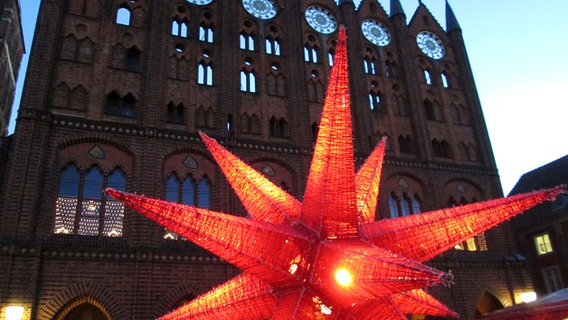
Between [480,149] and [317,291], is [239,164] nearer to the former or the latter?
[317,291]

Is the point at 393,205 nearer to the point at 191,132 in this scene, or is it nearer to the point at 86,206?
the point at 191,132

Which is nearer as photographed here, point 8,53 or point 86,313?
point 86,313

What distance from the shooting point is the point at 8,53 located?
27.0m

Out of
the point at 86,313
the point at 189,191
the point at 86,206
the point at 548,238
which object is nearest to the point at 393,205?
the point at 189,191

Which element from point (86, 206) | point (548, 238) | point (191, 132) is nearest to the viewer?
point (86, 206)

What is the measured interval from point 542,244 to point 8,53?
31.9 meters

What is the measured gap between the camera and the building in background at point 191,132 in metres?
14.6

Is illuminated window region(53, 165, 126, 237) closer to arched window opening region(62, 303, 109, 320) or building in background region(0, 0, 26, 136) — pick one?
arched window opening region(62, 303, 109, 320)

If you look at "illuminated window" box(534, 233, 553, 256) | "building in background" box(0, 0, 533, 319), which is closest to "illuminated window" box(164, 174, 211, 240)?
"building in background" box(0, 0, 533, 319)

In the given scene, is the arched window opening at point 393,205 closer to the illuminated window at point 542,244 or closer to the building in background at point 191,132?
the building in background at point 191,132

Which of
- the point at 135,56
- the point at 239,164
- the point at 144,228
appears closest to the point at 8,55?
the point at 135,56

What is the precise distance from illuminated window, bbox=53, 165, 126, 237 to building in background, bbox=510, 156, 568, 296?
73.0ft

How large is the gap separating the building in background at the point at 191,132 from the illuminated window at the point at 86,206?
0.14ft

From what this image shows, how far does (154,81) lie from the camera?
59.2ft
